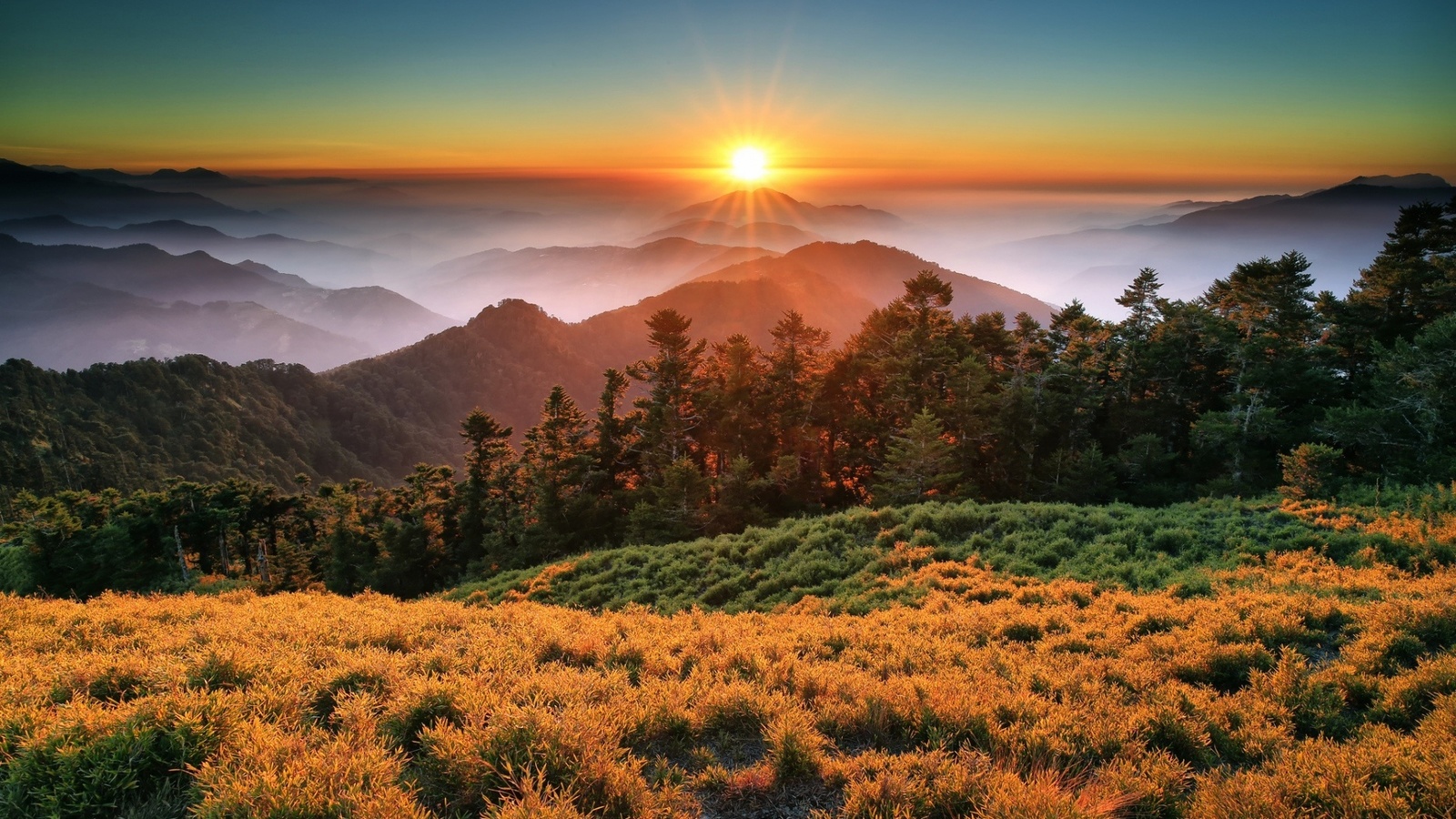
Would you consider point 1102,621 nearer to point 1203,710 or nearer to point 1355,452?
point 1203,710

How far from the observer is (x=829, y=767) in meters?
5.38

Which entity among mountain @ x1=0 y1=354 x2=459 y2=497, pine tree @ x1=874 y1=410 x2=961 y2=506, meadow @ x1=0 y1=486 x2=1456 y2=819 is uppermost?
meadow @ x1=0 y1=486 x2=1456 y2=819

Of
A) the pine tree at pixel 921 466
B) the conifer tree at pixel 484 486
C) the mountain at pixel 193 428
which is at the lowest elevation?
the mountain at pixel 193 428

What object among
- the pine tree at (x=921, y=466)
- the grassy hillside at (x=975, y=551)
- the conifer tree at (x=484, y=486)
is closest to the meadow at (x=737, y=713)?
the grassy hillside at (x=975, y=551)

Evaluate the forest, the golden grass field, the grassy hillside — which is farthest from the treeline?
the golden grass field

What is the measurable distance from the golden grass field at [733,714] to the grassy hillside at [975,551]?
387 centimetres

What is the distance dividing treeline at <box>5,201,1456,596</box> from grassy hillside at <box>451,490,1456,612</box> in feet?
29.2

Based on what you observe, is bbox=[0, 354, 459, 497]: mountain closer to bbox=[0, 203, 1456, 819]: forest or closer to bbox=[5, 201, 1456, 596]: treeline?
bbox=[5, 201, 1456, 596]: treeline

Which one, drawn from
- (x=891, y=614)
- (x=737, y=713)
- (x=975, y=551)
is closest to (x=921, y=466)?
(x=975, y=551)

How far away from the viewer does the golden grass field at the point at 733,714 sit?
4676 millimetres

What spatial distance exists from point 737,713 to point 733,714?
0.04 metres

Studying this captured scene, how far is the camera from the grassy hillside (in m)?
13.6

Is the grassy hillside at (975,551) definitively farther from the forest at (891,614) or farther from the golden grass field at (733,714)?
the golden grass field at (733,714)

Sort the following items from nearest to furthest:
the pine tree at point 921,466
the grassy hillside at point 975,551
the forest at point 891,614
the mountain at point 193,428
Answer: the forest at point 891,614 < the grassy hillside at point 975,551 < the pine tree at point 921,466 < the mountain at point 193,428
